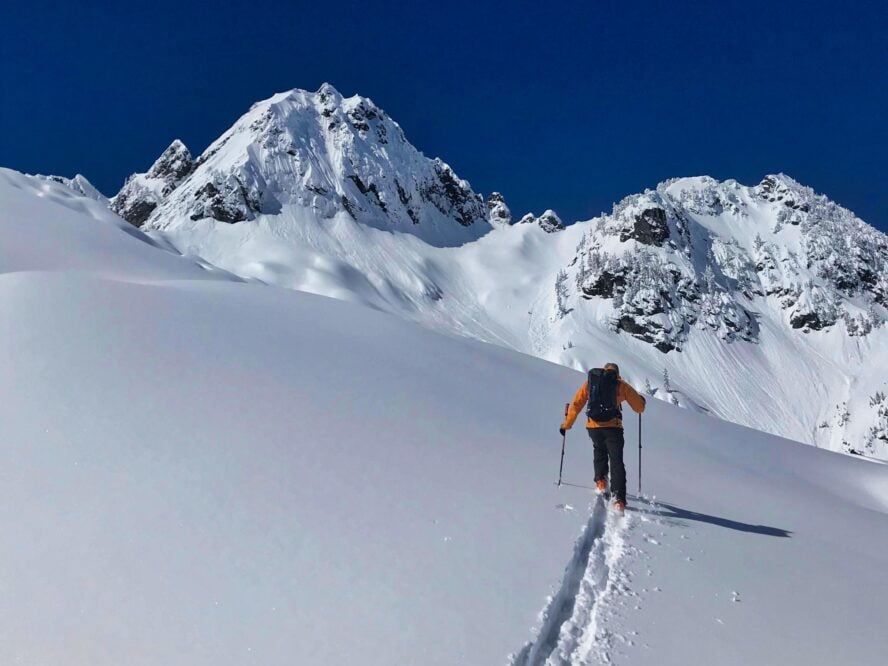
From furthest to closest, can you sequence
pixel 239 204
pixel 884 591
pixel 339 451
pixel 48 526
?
pixel 239 204 → pixel 339 451 → pixel 884 591 → pixel 48 526

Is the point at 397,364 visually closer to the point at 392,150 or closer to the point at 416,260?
the point at 416,260

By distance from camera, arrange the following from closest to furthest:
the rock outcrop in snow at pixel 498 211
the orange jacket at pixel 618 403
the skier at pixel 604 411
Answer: the skier at pixel 604 411 → the orange jacket at pixel 618 403 → the rock outcrop in snow at pixel 498 211

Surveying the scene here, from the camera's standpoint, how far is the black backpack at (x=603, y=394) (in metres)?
8.50

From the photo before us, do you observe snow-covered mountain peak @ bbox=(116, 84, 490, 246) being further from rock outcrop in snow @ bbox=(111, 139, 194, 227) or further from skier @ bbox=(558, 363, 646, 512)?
skier @ bbox=(558, 363, 646, 512)

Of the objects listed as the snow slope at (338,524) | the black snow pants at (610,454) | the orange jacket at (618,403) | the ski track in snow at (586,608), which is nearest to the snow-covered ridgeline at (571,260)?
the snow slope at (338,524)

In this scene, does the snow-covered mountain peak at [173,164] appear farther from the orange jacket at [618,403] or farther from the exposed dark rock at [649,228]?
the orange jacket at [618,403]

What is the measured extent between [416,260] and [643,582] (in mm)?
97099

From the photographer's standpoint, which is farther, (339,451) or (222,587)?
(339,451)

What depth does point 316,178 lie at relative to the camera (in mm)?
106375

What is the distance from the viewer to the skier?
8266 millimetres

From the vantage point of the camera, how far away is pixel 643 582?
5605 millimetres

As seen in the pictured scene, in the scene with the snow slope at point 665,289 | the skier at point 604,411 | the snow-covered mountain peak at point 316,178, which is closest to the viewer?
the skier at point 604,411

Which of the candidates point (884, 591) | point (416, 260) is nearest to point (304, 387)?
point (884, 591)

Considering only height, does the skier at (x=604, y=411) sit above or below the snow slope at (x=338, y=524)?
above
